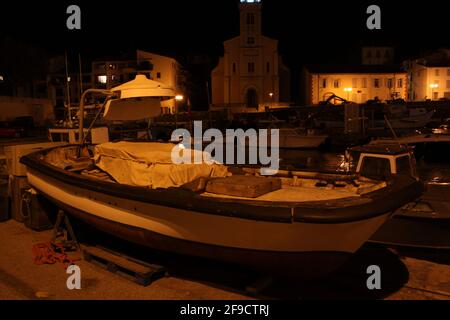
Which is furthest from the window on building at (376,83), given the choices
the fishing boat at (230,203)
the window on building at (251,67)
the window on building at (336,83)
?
the fishing boat at (230,203)

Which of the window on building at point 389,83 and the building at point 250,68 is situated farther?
the window on building at point 389,83

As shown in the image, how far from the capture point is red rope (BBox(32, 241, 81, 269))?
6930mm

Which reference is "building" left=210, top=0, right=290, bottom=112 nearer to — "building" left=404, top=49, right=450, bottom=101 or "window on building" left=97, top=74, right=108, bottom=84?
"window on building" left=97, top=74, right=108, bottom=84

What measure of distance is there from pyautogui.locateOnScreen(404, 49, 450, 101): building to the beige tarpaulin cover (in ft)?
205

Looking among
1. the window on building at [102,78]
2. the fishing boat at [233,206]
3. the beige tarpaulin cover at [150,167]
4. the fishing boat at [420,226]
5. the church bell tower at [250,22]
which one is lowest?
the fishing boat at [420,226]

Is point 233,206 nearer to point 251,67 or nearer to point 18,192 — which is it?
point 18,192

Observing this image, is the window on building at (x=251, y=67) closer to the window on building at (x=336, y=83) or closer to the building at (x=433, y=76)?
the window on building at (x=336, y=83)

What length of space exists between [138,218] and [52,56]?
6803cm

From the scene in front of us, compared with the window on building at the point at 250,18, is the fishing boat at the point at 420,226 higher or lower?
lower

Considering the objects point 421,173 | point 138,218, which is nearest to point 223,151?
point 421,173

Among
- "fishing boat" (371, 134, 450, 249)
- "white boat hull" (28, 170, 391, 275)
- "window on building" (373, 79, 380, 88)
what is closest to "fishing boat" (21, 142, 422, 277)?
"white boat hull" (28, 170, 391, 275)

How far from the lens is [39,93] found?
6512cm

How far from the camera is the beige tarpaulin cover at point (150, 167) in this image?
6543mm

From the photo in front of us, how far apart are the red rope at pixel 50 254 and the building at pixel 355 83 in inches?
2198
